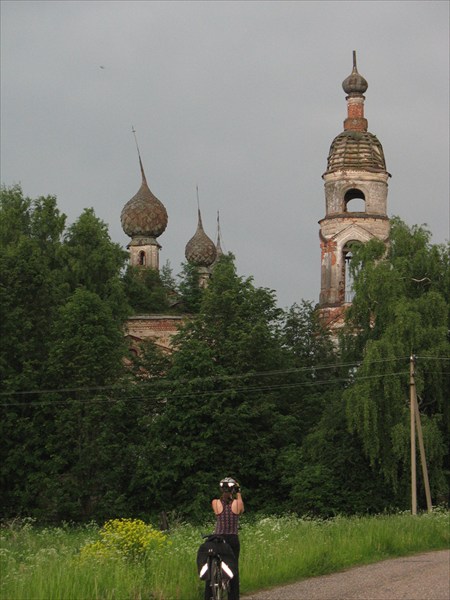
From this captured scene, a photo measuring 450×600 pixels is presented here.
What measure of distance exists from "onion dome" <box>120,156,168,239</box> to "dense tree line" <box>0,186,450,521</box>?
1487cm

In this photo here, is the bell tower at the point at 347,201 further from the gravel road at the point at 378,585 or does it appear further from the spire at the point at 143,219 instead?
the gravel road at the point at 378,585

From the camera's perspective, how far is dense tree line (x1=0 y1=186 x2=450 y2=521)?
1393 inches

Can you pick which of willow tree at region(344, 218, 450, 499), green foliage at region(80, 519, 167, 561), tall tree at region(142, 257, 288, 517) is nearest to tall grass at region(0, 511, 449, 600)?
green foliage at region(80, 519, 167, 561)

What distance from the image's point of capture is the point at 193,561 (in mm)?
13273

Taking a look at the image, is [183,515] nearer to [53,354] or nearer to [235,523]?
[53,354]

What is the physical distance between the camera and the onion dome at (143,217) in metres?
58.4

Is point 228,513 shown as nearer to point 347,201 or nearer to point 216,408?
point 216,408

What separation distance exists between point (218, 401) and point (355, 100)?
16354 millimetres

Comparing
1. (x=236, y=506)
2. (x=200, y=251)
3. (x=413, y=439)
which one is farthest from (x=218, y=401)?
(x=200, y=251)

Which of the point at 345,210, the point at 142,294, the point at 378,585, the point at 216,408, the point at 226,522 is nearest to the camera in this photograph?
the point at 226,522

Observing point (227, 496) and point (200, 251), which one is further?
point (200, 251)

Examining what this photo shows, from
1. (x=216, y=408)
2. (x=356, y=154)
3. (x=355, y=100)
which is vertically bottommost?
(x=216, y=408)

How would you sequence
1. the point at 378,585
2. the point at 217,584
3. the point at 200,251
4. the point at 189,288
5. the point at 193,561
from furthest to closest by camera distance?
1. the point at 200,251
2. the point at 189,288
3. the point at 378,585
4. the point at 193,561
5. the point at 217,584

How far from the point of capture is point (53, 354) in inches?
1548
